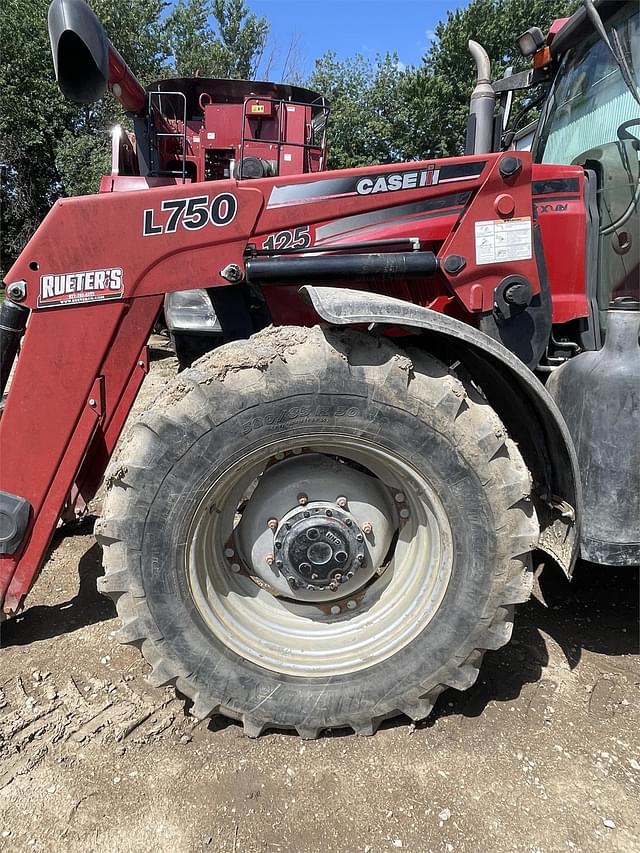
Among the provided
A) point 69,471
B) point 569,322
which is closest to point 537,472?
point 569,322

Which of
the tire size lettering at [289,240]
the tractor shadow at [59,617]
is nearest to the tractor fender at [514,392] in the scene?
the tire size lettering at [289,240]

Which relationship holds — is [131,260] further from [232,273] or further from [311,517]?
[311,517]

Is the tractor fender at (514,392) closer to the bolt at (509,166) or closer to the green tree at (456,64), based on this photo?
the bolt at (509,166)

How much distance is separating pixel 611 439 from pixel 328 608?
1.33 metres

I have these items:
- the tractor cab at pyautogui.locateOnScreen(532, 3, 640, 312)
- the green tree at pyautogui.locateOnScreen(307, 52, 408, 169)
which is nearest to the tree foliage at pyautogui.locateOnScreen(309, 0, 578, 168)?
the green tree at pyautogui.locateOnScreen(307, 52, 408, 169)

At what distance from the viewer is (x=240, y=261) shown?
7.79 ft

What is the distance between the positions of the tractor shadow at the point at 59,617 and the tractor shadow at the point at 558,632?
161 centimetres

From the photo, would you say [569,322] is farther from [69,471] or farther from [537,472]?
[69,471]

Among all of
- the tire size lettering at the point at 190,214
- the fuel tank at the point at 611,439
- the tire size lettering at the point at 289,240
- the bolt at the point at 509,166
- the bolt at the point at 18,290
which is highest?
the bolt at the point at 509,166

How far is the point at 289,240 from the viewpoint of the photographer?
94.0 inches

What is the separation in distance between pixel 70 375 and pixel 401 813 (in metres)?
2.01

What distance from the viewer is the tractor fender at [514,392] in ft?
6.80

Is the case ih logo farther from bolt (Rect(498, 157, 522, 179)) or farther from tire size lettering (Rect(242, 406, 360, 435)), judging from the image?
bolt (Rect(498, 157, 522, 179))

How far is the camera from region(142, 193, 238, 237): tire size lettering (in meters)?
2.30
